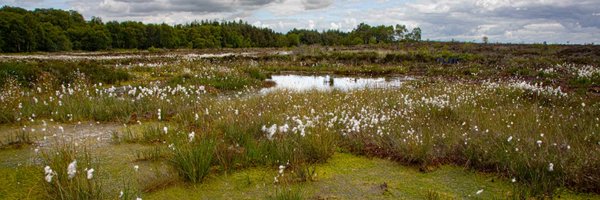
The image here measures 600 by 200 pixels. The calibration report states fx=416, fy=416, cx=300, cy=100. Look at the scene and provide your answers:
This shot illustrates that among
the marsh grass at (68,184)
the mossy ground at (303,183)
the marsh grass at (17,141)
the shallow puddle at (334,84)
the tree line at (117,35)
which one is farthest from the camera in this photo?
the tree line at (117,35)

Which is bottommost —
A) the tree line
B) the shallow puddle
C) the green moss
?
the green moss

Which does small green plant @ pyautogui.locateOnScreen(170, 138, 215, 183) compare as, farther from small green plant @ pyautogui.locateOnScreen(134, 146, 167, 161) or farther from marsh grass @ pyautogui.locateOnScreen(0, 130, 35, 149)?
marsh grass @ pyautogui.locateOnScreen(0, 130, 35, 149)

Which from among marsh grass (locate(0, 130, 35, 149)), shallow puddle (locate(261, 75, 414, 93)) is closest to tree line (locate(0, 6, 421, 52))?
shallow puddle (locate(261, 75, 414, 93))

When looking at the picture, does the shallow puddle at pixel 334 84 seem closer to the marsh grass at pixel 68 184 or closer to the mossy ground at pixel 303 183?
the mossy ground at pixel 303 183

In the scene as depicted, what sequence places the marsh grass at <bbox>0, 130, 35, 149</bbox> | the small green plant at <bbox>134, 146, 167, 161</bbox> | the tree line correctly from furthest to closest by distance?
the tree line
the marsh grass at <bbox>0, 130, 35, 149</bbox>
the small green plant at <bbox>134, 146, 167, 161</bbox>

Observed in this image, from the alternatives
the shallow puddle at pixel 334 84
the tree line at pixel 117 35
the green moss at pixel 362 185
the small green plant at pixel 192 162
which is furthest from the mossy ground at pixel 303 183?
the tree line at pixel 117 35

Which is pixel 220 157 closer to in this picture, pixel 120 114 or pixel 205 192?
pixel 205 192

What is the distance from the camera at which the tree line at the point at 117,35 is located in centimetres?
7119

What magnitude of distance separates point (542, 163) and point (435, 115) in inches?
170

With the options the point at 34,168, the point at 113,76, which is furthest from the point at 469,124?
the point at 113,76

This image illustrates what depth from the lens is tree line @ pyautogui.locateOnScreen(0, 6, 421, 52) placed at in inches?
2803

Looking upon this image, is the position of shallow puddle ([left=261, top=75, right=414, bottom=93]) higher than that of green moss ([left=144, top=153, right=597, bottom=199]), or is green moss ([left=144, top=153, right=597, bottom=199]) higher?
shallow puddle ([left=261, top=75, right=414, bottom=93])

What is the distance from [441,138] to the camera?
284 inches

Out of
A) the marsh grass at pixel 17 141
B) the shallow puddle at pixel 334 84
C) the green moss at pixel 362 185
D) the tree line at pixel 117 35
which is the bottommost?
the green moss at pixel 362 185
